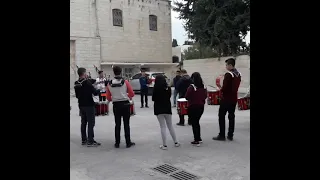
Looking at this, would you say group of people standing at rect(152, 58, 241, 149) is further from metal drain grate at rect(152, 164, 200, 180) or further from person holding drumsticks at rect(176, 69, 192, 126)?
person holding drumsticks at rect(176, 69, 192, 126)

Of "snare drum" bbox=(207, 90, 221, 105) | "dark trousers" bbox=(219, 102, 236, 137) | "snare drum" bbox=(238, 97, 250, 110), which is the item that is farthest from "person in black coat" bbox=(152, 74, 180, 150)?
"snare drum" bbox=(207, 90, 221, 105)

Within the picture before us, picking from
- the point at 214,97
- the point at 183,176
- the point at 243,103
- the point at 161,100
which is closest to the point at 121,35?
the point at 214,97

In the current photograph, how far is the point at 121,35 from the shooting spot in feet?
76.9

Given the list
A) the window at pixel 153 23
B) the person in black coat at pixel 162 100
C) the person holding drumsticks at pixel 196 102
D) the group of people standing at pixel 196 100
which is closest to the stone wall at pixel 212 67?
the window at pixel 153 23

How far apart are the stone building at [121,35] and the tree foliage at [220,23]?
18.3 ft

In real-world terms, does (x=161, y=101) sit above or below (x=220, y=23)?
below

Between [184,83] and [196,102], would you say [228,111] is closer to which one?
[196,102]

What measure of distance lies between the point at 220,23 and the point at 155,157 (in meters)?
14.1

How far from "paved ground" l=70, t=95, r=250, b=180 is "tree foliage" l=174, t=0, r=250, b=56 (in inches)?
434

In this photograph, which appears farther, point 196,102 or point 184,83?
point 184,83

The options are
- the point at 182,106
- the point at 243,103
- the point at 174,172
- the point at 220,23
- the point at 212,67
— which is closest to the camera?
the point at 174,172
